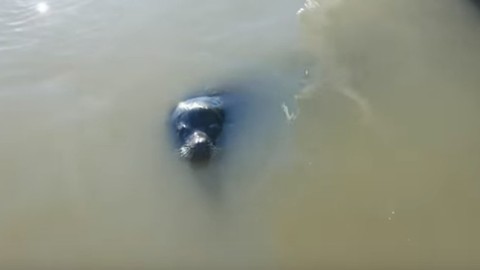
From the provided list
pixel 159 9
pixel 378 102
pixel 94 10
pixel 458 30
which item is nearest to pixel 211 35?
pixel 159 9

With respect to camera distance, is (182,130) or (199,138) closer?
(199,138)

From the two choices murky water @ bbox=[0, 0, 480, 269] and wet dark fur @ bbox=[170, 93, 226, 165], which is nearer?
murky water @ bbox=[0, 0, 480, 269]

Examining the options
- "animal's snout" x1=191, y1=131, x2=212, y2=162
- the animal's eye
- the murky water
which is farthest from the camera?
the animal's eye

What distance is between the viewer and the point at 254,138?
13.9 ft

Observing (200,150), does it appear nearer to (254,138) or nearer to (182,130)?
(182,130)

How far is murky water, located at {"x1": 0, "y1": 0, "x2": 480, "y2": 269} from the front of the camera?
3666 mm

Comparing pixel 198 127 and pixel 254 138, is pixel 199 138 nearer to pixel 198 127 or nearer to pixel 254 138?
pixel 198 127

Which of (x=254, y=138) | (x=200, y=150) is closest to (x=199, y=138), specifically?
(x=200, y=150)

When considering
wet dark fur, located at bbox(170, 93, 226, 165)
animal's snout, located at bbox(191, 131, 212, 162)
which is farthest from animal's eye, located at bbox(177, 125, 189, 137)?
animal's snout, located at bbox(191, 131, 212, 162)

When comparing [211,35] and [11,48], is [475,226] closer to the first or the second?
[211,35]

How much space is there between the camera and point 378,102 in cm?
438

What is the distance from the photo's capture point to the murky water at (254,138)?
12.0 feet

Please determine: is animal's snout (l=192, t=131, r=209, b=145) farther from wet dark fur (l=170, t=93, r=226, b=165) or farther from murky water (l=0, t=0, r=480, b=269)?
murky water (l=0, t=0, r=480, b=269)

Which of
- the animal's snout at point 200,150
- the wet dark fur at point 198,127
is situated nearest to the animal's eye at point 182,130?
the wet dark fur at point 198,127
